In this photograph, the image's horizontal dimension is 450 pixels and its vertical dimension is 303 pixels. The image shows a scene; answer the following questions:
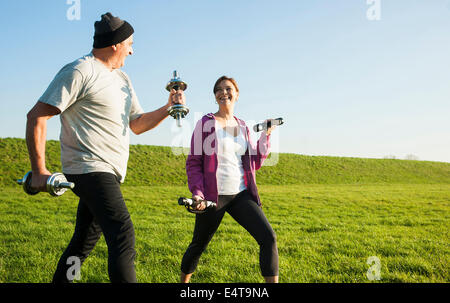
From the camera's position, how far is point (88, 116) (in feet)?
9.20

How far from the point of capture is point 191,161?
376 cm

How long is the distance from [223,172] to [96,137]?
1.48m

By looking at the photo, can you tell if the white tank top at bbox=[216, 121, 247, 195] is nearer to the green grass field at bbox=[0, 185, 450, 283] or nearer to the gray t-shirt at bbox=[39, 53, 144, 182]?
the gray t-shirt at bbox=[39, 53, 144, 182]

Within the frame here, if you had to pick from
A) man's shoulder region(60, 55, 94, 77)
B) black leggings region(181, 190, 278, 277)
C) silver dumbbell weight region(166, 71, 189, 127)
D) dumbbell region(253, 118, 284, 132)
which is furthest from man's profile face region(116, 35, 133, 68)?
black leggings region(181, 190, 278, 277)

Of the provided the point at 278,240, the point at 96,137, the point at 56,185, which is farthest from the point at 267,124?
the point at 278,240

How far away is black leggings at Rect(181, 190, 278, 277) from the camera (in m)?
3.29

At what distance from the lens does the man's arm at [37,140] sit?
243 cm

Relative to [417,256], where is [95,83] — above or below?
above

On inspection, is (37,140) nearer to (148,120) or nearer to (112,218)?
(112,218)

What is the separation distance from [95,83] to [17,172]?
30.0 m

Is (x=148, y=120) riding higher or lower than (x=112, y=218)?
higher

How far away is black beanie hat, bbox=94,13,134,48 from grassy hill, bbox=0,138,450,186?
2692 centimetres
